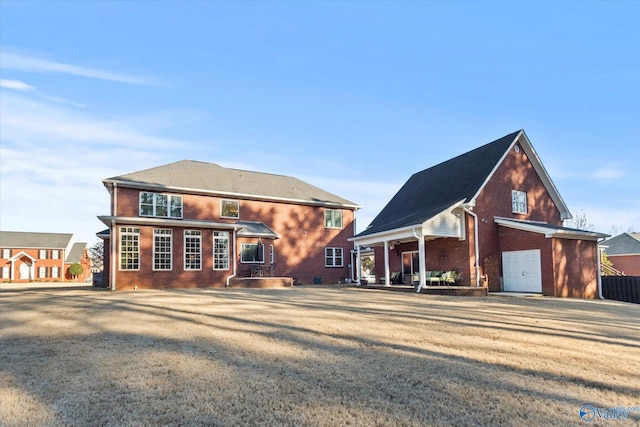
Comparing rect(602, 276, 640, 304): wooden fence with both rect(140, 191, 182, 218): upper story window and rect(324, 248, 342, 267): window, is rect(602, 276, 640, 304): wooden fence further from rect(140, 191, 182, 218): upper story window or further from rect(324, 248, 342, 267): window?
rect(140, 191, 182, 218): upper story window

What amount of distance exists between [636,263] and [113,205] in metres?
42.6

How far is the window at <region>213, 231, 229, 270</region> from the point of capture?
22172mm

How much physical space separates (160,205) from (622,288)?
947 inches

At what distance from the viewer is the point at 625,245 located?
133 feet

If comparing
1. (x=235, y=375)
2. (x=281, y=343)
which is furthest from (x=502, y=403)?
(x=281, y=343)

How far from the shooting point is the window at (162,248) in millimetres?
20781

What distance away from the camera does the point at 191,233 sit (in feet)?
70.8

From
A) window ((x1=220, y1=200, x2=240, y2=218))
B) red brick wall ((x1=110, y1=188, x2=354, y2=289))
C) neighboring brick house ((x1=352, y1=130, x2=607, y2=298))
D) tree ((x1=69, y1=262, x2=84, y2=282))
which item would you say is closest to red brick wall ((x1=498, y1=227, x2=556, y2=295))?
neighboring brick house ((x1=352, y1=130, x2=607, y2=298))

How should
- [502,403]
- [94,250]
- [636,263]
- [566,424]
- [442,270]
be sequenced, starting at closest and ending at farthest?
1. [566,424]
2. [502,403]
3. [442,270]
4. [636,263]
5. [94,250]

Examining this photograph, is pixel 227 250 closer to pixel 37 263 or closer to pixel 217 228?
pixel 217 228

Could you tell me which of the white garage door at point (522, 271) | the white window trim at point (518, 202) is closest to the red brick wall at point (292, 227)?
the white window trim at point (518, 202)

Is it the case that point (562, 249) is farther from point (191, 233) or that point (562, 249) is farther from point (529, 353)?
point (191, 233)

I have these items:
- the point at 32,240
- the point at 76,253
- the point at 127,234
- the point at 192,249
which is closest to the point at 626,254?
the point at 192,249

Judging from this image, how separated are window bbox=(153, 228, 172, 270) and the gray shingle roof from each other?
10.5 m
